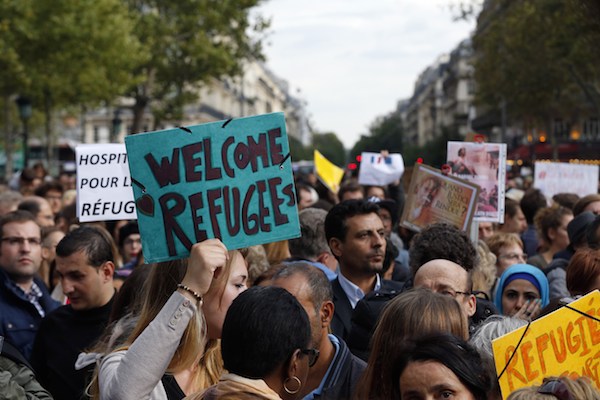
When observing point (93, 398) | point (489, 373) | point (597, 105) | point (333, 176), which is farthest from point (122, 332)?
point (597, 105)

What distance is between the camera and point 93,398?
4172mm

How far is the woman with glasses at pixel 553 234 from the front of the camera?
8742 mm

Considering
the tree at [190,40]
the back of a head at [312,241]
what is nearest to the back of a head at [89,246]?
the back of a head at [312,241]

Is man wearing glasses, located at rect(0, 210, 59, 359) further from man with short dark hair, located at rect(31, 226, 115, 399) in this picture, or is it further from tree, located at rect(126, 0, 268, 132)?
tree, located at rect(126, 0, 268, 132)

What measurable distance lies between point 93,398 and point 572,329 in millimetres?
1668

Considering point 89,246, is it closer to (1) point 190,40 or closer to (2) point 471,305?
(2) point 471,305

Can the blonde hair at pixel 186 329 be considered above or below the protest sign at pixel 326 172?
above

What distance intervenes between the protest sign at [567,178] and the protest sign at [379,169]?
5.94 ft

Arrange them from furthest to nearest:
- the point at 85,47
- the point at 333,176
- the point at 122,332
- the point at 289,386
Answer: the point at 85,47 < the point at 333,176 < the point at 122,332 < the point at 289,386

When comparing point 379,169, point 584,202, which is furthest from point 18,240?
point 379,169

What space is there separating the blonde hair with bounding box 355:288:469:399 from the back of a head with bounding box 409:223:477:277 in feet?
5.29

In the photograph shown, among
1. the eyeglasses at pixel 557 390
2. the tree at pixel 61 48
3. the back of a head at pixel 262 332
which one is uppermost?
the tree at pixel 61 48

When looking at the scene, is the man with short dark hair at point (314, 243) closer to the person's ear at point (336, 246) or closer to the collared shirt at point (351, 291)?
the person's ear at point (336, 246)

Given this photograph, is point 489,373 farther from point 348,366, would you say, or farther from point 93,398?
point 93,398
